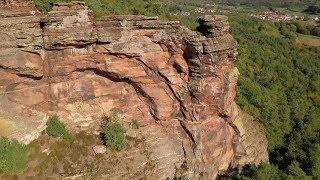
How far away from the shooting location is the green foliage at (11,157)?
20859 mm

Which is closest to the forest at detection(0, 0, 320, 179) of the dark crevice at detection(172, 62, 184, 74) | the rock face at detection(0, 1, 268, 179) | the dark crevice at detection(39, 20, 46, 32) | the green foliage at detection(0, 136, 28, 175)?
the green foliage at detection(0, 136, 28, 175)

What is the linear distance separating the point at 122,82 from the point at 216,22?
693cm

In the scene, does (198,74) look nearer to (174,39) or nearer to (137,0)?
(174,39)

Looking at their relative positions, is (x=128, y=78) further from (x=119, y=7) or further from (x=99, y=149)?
(x=119, y=7)

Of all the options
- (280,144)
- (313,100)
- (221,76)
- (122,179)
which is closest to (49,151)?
(122,179)

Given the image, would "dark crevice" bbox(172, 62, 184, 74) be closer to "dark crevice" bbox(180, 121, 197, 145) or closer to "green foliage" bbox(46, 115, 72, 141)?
"dark crevice" bbox(180, 121, 197, 145)

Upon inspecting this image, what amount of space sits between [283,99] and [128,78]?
28706 mm

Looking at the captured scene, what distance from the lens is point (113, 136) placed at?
23453mm

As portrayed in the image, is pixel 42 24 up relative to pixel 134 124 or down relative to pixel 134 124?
up

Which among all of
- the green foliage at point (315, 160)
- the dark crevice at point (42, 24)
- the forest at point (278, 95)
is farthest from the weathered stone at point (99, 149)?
the green foliage at point (315, 160)

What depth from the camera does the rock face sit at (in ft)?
71.0

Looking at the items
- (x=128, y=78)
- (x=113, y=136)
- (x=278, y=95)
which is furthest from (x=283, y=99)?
(x=113, y=136)

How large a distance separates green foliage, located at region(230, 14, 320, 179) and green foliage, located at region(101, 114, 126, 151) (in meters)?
9.99

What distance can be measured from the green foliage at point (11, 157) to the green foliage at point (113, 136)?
4635mm
